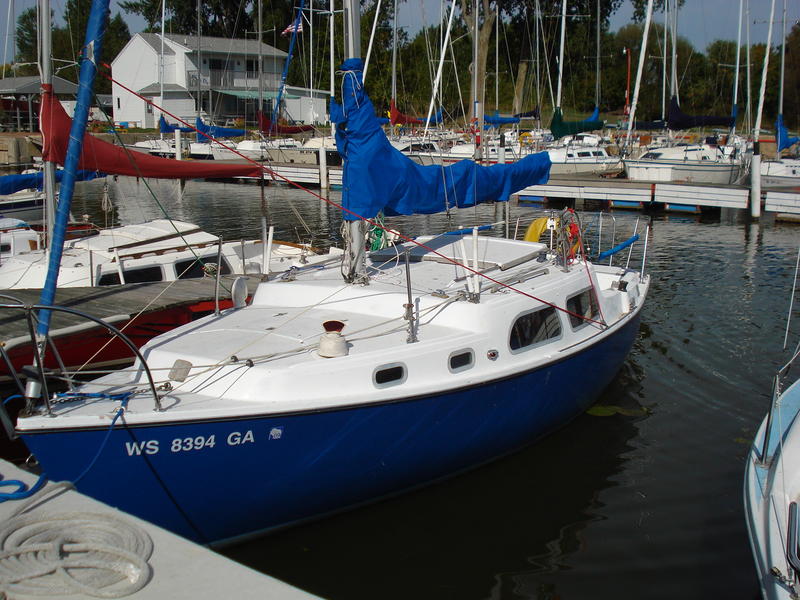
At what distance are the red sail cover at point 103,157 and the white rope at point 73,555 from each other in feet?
20.2

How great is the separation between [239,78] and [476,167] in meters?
58.1

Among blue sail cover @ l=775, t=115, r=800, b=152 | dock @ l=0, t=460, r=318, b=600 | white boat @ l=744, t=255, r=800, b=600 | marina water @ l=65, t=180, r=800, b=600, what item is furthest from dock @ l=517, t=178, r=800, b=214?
dock @ l=0, t=460, r=318, b=600

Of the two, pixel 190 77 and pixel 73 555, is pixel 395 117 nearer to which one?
pixel 190 77

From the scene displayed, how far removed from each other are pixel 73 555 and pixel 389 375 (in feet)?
12.3

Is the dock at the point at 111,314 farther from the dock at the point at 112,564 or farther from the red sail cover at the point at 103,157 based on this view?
the dock at the point at 112,564

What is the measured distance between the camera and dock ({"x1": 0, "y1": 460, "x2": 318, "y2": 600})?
14.5 feet

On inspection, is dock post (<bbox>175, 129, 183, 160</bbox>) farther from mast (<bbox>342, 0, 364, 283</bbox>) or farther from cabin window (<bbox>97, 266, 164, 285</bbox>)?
mast (<bbox>342, 0, 364, 283</bbox>)

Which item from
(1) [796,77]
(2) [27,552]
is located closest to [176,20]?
(1) [796,77]

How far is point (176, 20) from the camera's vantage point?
79.0 meters

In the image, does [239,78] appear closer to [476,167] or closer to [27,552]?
[476,167]

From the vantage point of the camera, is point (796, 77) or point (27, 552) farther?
point (796, 77)

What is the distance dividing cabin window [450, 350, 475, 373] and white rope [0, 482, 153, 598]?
4009 mm

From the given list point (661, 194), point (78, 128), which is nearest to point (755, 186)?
point (661, 194)

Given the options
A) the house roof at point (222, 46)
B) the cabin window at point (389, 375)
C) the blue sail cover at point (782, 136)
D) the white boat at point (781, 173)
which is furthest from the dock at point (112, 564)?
the house roof at point (222, 46)
